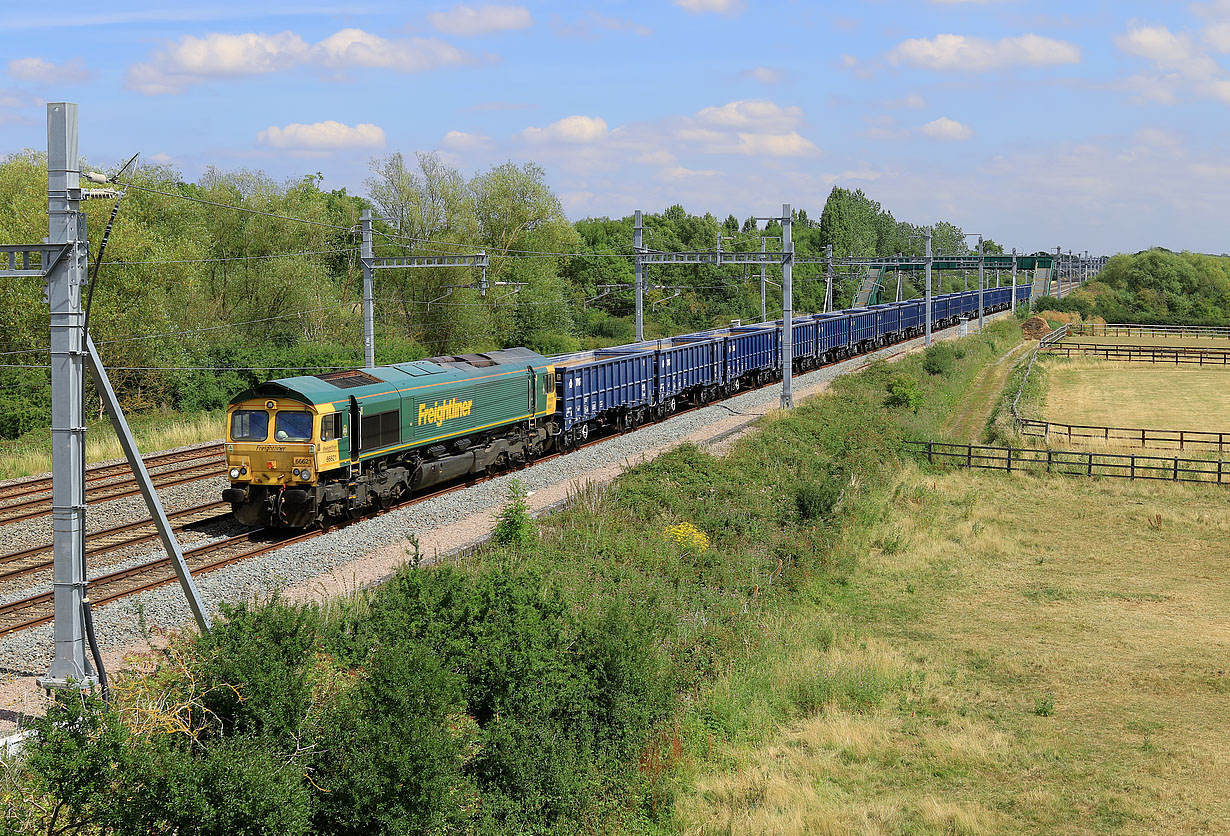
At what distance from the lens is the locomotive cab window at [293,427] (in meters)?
22.7

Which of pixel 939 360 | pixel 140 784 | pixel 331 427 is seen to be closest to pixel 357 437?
pixel 331 427

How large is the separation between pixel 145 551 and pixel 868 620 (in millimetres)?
16586

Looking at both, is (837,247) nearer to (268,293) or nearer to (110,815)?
(268,293)

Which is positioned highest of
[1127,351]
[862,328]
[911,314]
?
[911,314]

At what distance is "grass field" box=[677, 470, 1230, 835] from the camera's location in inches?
595

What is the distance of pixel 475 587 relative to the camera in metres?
15.6

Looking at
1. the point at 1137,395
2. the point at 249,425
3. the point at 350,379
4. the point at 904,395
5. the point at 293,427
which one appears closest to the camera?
the point at 293,427

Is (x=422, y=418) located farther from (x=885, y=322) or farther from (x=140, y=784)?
(x=885, y=322)

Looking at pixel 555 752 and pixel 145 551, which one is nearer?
pixel 555 752

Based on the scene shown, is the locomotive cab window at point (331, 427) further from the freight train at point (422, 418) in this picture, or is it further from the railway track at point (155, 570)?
the railway track at point (155, 570)

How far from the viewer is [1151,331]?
110 metres

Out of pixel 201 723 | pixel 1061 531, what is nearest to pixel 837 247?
pixel 1061 531

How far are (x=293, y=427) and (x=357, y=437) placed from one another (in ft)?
5.37

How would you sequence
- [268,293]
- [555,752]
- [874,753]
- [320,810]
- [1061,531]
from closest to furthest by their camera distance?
[320,810]
[555,752]
[874,753]
[1061,531]
[268,293]
